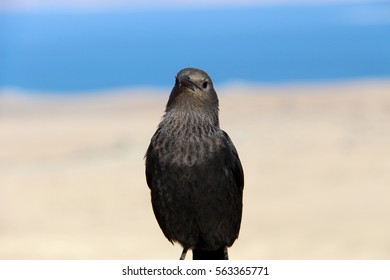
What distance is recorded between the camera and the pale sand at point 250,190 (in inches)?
668

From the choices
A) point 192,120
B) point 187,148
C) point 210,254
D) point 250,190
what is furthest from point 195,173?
point 250,190

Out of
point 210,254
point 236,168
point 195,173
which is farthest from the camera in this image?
point 210,254

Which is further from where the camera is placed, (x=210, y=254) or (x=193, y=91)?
(x=210, y=254)

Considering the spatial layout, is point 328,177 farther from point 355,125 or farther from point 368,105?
point 368,105

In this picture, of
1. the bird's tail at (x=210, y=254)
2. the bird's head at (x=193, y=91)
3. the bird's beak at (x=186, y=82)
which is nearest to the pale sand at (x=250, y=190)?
the bird's tail at (x=210, y=254)

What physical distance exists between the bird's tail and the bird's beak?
1211 millimetres

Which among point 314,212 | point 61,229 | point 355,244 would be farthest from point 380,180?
point 61,229

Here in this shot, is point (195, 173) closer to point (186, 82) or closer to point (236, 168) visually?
point (236, 168)

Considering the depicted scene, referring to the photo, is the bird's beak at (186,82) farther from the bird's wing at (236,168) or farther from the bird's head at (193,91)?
the bird's wing at (236,168)

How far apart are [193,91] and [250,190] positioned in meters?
17.2

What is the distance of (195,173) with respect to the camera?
182 inches

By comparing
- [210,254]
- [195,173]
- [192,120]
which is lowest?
[210,254]

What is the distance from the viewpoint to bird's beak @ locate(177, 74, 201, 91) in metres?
4.18
